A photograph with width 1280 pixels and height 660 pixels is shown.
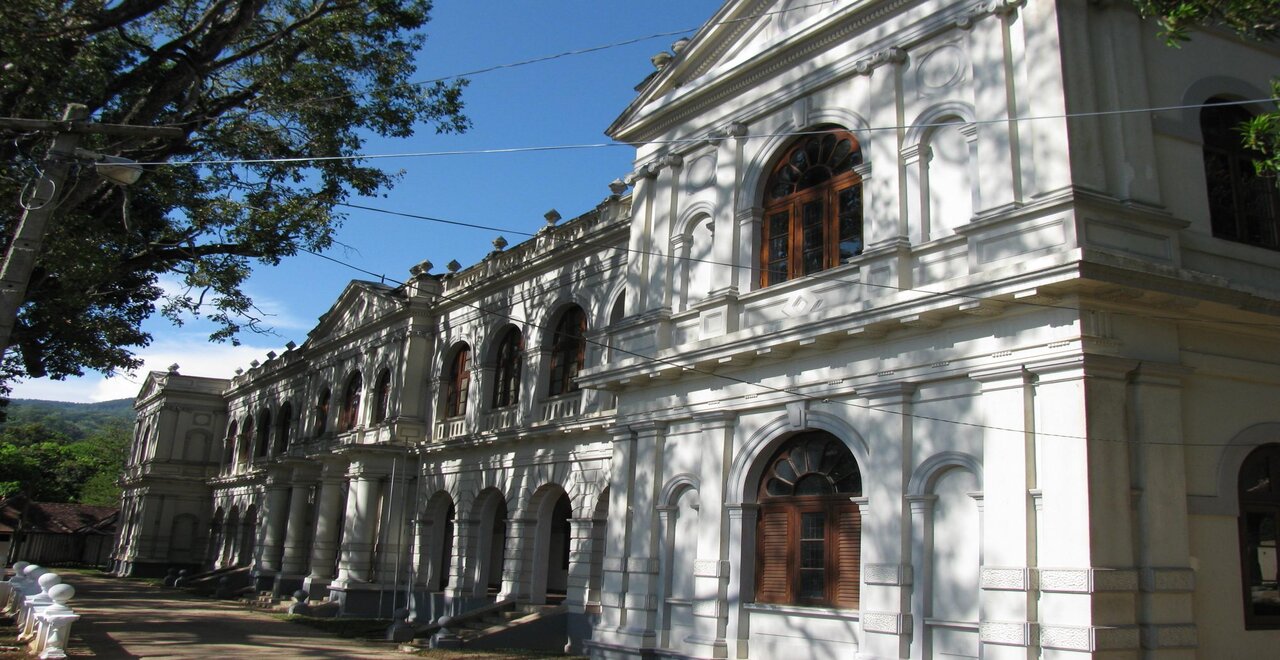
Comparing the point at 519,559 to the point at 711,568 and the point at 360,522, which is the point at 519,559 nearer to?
the point at 360,522

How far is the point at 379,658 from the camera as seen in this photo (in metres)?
16.1

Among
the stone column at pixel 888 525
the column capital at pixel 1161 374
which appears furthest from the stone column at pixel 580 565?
the column capital at pixel 1161 374

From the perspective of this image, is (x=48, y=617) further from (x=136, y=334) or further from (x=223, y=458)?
(x=223, y=458)

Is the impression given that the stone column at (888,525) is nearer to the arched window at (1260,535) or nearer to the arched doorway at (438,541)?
the arched window at (1260,535)

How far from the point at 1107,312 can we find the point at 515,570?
13087mm

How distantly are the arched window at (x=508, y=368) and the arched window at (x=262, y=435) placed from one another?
62.5ft

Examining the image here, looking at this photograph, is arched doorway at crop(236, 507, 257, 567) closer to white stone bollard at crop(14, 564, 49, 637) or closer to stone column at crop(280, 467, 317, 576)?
stone column at crop(280, 467, 317, 576)

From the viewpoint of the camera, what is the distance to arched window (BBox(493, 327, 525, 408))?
21.8m

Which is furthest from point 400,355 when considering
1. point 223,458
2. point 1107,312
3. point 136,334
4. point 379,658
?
point 223,458

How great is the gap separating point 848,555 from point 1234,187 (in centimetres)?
597

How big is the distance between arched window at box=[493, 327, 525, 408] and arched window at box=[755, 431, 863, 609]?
9.80 m

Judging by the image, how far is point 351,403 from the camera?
1160 inches

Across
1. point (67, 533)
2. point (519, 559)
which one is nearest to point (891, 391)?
point (519, 559)

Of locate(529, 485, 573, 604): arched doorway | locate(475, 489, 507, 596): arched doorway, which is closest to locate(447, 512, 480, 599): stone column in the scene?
locate(475, 489, 507, 596): arched doorway
